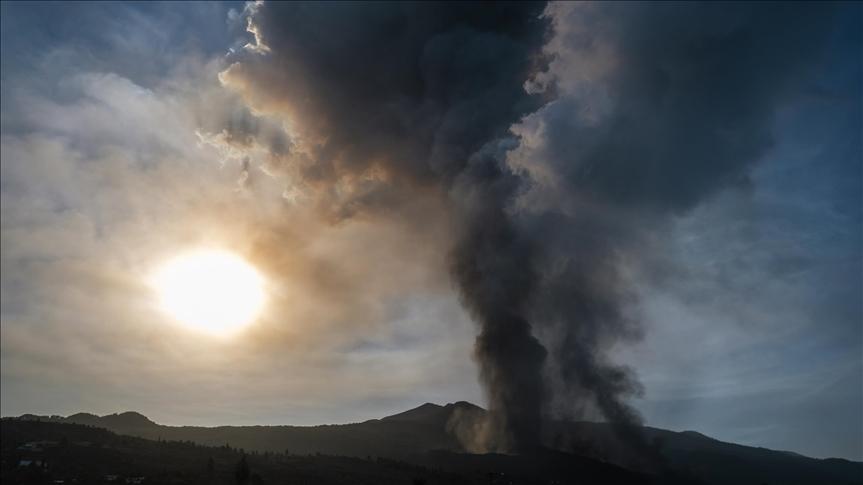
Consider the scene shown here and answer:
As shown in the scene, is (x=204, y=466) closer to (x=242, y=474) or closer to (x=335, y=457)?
(x=242, y=474)

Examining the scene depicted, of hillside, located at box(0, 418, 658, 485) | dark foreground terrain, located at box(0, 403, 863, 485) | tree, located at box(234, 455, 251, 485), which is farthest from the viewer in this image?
dark foreground terrain, located at box(0, 403, 863, 485)

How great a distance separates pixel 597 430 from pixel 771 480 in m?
71.2

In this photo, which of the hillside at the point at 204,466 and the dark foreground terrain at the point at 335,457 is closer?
the hillside at the point at 204,466

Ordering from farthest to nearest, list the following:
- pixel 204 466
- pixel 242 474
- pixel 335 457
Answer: pixel 335 457
pixel 204 466
pixel 242 474

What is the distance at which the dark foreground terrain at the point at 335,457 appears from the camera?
259ft

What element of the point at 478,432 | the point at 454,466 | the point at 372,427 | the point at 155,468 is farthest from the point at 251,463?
the point at 372,427

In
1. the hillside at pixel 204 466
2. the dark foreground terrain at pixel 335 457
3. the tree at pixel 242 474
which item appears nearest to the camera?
the hillside at pixel 204 466

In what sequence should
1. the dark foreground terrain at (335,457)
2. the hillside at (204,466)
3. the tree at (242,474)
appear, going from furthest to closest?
the dark foreground terrain at (335,457) → the tree at (242,474) → the hillside at (204,466)

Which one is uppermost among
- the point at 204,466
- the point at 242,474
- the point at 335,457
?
the point at 335,457

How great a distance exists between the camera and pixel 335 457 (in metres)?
111

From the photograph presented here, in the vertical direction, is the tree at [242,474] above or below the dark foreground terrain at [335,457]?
below

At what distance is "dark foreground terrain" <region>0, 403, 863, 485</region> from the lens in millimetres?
78938

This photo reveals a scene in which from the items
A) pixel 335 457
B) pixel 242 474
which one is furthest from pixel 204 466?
pixel 335 457

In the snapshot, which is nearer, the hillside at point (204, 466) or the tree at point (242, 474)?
the hillside at point (204, 466)
